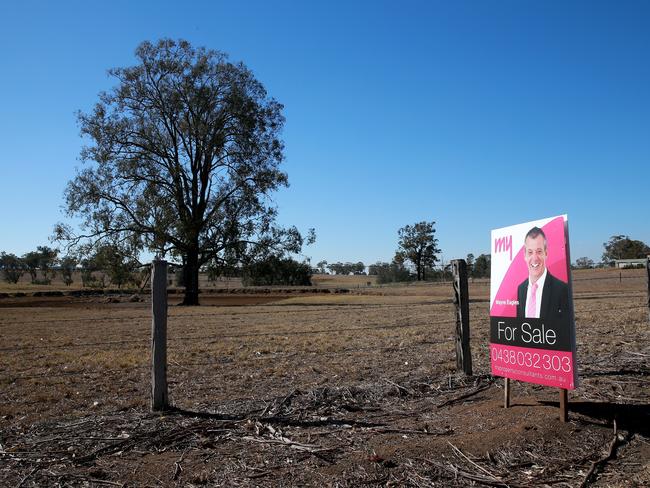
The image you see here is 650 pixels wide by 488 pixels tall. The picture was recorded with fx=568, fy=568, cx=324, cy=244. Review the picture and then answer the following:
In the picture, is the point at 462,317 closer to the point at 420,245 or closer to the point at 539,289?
the point at 539,289

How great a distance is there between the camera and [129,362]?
34.3ft

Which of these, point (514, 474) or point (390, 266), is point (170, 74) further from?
point (390, 266)

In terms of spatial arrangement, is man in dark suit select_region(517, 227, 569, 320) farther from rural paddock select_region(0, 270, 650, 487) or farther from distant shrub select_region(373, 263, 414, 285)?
distant shrub select_region(373, 263, 414, 285)

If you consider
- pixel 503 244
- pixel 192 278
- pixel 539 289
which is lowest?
pixel 539 289

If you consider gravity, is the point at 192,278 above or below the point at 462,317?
above

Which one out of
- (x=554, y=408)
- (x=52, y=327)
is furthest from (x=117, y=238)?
(x=554, y=408)

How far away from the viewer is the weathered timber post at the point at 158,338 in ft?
21.1

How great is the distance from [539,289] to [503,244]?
944 mm

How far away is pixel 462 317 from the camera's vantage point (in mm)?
8219

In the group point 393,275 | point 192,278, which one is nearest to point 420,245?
point 393,275

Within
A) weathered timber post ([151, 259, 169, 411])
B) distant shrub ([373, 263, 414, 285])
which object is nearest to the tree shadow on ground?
weathered timber post ([151, 259, 169, 411])

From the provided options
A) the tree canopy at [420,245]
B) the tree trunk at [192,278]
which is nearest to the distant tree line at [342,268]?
the tree canopy at [420,245]

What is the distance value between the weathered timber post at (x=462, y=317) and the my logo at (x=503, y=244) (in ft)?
4.71

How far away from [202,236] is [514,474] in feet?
112
